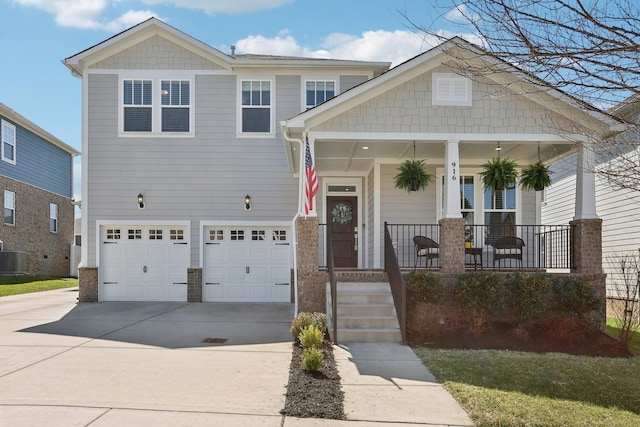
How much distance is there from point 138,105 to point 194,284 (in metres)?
5.23

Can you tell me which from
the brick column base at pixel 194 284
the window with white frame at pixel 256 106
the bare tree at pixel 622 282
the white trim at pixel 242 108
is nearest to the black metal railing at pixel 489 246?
the bare tree at pixel 622 282

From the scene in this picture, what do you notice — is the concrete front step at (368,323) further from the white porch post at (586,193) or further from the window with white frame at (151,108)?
the window with white frame at (151,108)

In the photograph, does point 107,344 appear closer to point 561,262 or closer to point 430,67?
point 430,67

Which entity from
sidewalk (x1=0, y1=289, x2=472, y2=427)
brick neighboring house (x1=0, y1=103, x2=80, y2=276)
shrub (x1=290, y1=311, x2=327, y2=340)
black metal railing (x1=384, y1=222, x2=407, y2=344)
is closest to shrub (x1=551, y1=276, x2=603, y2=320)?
black metal railing (x1=384, y1=222, x2=407, y2=344)

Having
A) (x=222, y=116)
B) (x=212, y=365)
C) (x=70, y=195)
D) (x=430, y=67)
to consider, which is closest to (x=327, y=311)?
(x=212, y=365)

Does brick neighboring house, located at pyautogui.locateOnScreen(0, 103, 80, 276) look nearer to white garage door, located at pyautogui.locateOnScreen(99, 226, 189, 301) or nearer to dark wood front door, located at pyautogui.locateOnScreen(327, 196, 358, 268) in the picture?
→ white garage door, located at pyautogui.locateOnScreen(99, 226, 189, 301)

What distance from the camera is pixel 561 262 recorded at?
37.4ft

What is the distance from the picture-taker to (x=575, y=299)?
940 centimetres

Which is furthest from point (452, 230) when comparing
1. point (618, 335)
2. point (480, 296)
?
point (618, 335)

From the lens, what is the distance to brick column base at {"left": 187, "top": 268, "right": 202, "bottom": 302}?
1384cm

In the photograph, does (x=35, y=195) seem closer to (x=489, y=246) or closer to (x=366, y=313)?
(x=366, y=313)

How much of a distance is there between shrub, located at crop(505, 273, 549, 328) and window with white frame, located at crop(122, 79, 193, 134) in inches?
368

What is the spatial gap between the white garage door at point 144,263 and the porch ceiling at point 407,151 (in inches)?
164

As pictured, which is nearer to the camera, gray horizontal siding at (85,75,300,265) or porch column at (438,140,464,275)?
porch column at (438,140,464,275)
